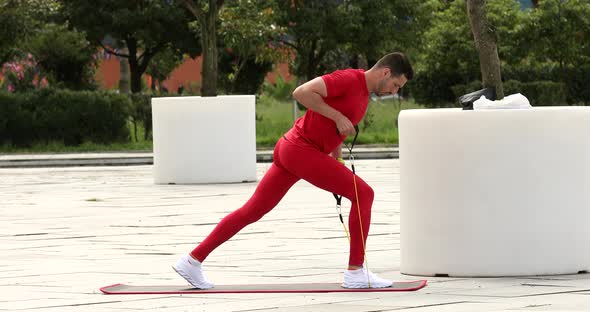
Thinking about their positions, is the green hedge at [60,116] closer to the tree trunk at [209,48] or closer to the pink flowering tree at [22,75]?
the pink flowering tree at [22,75]

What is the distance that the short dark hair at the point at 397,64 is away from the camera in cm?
948

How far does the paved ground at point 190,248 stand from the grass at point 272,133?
12809 millimetres

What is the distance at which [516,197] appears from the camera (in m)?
9.88

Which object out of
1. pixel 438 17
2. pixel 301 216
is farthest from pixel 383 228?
pixel 438 17

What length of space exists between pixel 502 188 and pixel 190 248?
341 centimetres

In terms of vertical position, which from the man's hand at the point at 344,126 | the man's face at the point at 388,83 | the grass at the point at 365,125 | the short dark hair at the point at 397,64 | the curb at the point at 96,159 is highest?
the short dark hair at the point at 397,64

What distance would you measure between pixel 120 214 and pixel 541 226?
23.6 feet

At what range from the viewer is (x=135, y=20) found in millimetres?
51250

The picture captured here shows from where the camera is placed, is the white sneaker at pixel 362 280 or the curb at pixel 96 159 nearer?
the white sneaker at pixel 362 280

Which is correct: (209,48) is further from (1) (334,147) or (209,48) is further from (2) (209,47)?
(1) (334,147)

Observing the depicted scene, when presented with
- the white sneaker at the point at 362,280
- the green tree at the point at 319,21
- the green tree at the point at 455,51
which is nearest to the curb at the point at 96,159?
the green tree at the point at 455,51

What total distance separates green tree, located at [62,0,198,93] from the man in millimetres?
41836

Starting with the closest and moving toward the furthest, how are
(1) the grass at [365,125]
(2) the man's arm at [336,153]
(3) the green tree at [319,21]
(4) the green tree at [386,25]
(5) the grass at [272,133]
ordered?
(2) the man's arm at [336,153] → (5) the grass at [272,133] → (1) the grass at [365,125] → (3) the green tree at [319,21] → (4) the green tree at [386,25]

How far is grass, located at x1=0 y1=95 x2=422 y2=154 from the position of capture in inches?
1330
